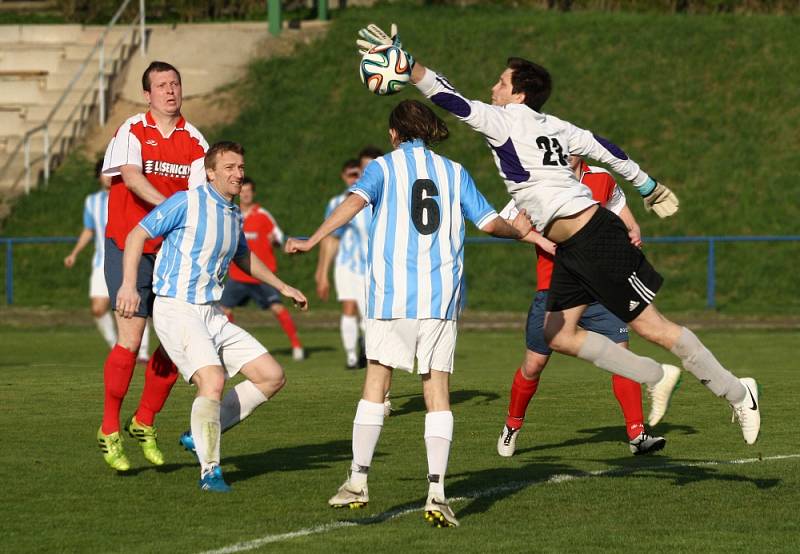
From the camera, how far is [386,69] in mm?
7562

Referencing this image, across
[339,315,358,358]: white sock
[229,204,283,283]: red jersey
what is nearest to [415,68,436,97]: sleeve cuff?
[339,315,358,358]: white sock

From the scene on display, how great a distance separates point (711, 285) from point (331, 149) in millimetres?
8203

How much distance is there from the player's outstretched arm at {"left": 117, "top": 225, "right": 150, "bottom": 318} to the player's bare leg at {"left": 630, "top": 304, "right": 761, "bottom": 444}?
9.09 ft

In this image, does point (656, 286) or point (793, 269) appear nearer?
point (656, 286)

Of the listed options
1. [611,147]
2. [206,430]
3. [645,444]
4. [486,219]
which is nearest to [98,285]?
[645,444]

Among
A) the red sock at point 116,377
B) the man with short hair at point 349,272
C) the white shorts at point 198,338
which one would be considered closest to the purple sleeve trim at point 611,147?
the white shorts at point 198,338

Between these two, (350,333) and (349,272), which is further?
(349,272)

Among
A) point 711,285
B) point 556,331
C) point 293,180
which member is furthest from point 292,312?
point 556,331

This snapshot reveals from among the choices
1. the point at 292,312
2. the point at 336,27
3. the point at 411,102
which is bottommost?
the point at 292,312

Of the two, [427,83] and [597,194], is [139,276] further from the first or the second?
[597,194]

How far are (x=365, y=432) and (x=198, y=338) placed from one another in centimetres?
120

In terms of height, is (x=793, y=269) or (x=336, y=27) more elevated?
(x=336, y=27)

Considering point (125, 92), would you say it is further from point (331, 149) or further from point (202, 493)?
point (202, 493)

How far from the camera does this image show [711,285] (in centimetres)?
2398
